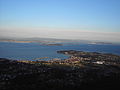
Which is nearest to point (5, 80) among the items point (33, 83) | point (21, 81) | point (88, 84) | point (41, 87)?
point (21, 81)

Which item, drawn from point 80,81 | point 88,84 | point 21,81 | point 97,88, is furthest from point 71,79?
point 21,81

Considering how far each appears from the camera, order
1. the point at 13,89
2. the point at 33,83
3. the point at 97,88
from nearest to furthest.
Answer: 1. the point at 13,89
2. the point at 97,88
3. the point at 33,83

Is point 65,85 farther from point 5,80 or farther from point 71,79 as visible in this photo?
point 5,80

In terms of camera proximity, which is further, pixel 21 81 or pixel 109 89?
pixel 21 81

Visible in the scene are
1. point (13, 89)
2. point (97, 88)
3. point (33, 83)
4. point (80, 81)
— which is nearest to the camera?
point (13, 89)

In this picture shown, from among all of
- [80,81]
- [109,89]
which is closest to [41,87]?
[80,81]

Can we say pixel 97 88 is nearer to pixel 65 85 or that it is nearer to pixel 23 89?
pixel 65 85

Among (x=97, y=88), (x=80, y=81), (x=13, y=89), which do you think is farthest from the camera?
(x=80, y=81)

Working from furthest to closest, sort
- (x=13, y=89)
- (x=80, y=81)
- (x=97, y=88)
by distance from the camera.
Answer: (x=80, y=81) < (x=97, y=88) < (x=13, y=89)

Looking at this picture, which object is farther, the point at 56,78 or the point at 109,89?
the point at 56,78
